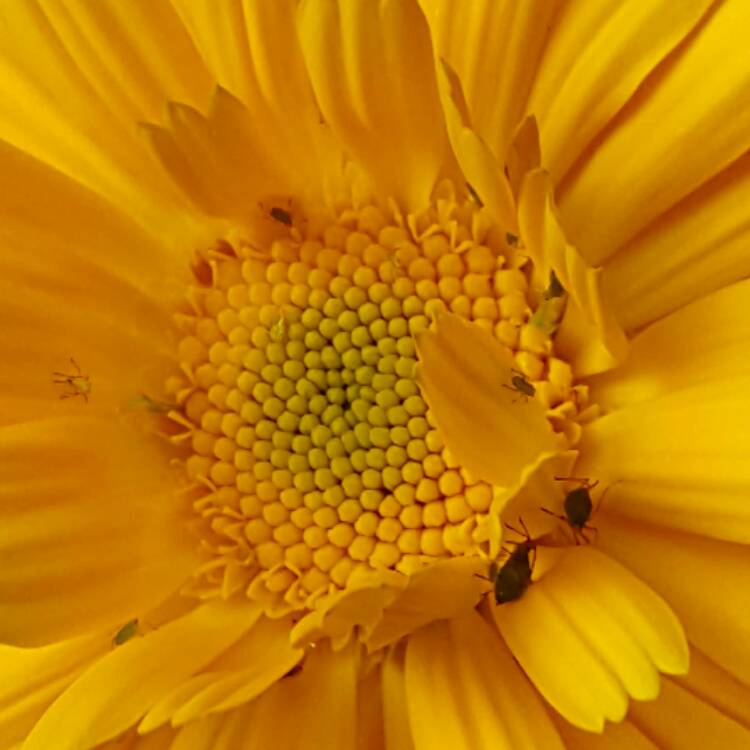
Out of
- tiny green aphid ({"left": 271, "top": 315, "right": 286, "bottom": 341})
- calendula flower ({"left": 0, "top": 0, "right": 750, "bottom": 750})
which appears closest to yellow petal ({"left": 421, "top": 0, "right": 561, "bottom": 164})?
calendula flower ({"left": 0, "top": 0, "right": 750, "bottom": 750})

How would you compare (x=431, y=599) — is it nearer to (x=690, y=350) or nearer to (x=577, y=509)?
(x=577, y=509)

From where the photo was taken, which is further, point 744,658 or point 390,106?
point 390,106

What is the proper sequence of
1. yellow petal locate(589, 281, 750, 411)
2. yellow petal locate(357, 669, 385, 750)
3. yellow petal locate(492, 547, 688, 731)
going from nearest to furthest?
1. yellow petal locate(492, 547, 688, 731)
2. yellow petal locate(589, 281, 750, 411)
3. yellow petal locate(357, 669, 385, 750)

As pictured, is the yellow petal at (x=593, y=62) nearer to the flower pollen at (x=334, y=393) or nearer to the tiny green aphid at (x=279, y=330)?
the flower pollen at (x=334, y=393)

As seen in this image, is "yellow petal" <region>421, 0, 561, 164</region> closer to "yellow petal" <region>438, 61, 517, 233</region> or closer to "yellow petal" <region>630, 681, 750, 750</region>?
"yellow petal" <region>438, 61, 517, 233</region>

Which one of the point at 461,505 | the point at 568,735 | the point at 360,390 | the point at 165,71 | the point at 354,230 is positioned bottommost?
the point at 568,735

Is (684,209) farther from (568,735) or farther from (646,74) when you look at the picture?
(568,735)

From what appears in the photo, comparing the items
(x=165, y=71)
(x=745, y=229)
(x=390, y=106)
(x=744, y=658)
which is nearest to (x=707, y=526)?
(x=744, y=658)
